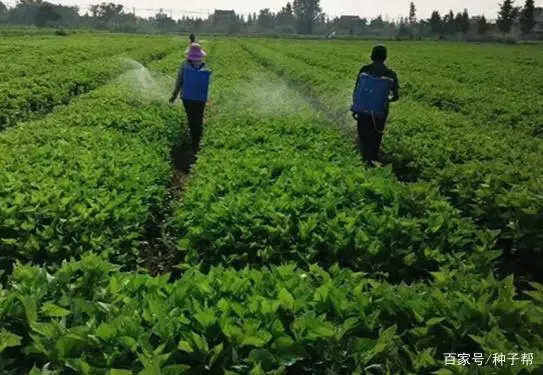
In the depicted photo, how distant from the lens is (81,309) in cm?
296

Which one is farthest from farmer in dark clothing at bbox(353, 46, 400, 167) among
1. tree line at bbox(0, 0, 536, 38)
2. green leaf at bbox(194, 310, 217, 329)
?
tree line at bbox(0, 0, 536, 38)

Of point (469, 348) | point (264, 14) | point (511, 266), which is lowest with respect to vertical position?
point (511, 266)

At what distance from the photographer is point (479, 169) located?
6.68 meters

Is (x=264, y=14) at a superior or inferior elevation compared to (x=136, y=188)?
superior

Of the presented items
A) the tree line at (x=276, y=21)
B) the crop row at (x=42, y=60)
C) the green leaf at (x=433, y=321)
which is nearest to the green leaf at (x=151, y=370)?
the green leaf at (x=433, y=321)

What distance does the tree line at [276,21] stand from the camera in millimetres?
104069

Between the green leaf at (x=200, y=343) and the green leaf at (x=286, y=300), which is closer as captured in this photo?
the green leaf at (x=200, y=343)

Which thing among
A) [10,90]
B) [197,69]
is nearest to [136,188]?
[197,69]

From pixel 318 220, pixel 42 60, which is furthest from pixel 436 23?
pixel 318 220

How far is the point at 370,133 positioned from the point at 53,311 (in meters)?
7.00

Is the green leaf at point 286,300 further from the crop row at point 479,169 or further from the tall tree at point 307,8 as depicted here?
the tall tree at point 307,8

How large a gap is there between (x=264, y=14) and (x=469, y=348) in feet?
564

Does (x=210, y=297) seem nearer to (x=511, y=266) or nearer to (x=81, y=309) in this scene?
(x=81, y=309)

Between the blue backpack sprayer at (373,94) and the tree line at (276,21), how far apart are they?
9593 cm
